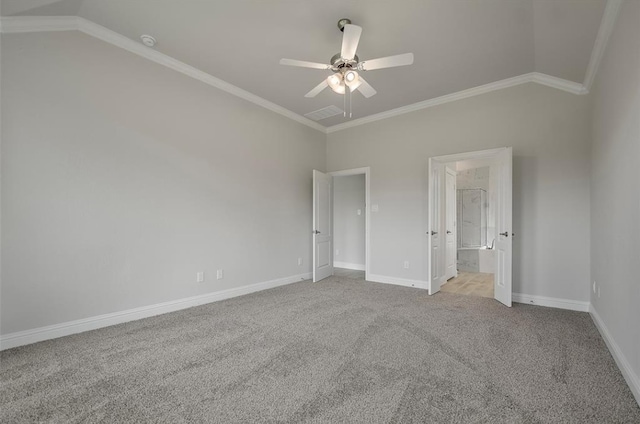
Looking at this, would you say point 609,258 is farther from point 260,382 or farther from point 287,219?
point 287,219

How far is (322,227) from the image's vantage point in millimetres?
5242

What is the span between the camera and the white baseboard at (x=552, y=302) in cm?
333

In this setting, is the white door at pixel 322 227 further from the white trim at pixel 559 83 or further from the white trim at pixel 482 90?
the white trim at pixel 559 83

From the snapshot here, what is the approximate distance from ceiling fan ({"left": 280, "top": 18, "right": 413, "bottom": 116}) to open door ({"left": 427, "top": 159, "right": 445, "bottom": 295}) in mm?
1975

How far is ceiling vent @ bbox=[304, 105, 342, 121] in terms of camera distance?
4.63 meters

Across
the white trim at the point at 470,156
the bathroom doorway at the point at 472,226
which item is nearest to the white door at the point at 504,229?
the white trim at the point at 470,156

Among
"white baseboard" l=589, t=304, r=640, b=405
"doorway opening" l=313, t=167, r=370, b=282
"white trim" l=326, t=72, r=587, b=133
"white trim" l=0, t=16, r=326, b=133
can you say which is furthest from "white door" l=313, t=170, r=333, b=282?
"white baseboard" l=589, t=304, r=640, b=405

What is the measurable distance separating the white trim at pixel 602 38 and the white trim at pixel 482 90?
19cm

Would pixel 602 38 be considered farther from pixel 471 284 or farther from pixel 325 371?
pixel 325 371

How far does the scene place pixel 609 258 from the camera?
2.44 meters

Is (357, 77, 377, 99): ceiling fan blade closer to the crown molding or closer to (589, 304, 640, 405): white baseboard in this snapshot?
the crown molding

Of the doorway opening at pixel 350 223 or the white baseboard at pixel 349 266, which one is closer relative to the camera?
the white baseboard at pixel 349 266

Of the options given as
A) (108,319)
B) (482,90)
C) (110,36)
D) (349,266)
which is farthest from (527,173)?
(108,319)

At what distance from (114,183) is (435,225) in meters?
4.28
